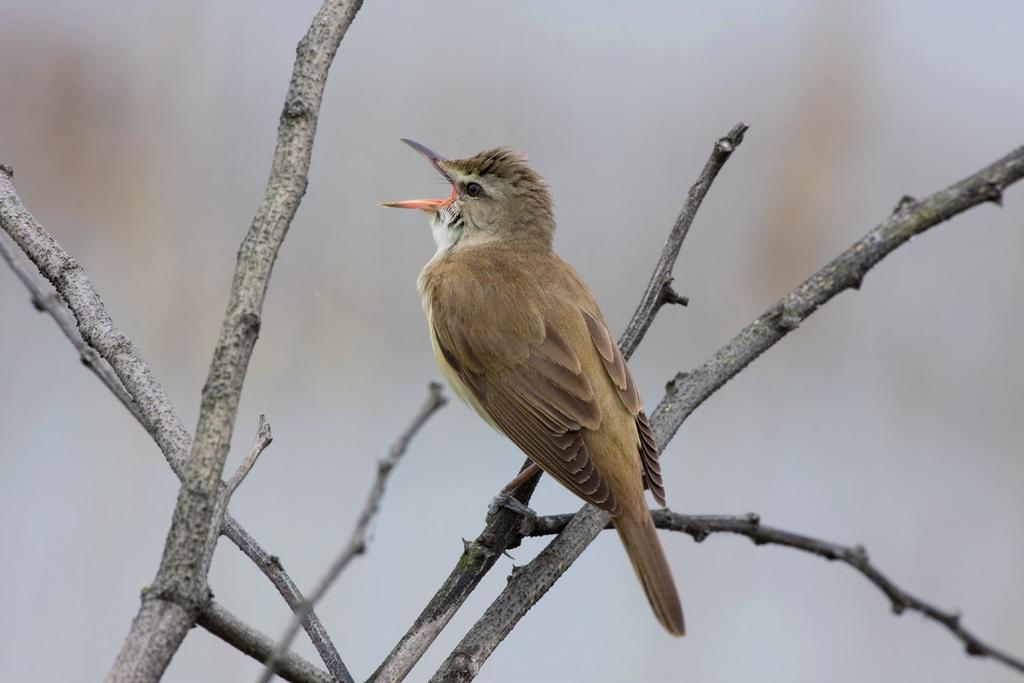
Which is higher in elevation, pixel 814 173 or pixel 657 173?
pixel 657 173

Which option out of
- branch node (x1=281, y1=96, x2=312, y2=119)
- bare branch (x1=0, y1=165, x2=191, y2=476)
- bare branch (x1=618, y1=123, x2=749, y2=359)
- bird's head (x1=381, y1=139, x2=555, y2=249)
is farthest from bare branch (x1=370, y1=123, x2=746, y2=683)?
bird's head (x1=381, y1=139, x2=555, y2=249)

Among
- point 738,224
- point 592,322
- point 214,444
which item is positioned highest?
point 738,224

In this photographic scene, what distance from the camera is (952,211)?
1.67 m

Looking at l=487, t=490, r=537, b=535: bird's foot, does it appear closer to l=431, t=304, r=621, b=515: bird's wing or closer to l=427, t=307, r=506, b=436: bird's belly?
l=431, t=304, r=621, b=515: bird's wing

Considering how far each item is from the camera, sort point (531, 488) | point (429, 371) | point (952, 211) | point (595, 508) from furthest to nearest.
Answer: point (429, 371), point (531, 488), point (595, 508), point (952, 211)

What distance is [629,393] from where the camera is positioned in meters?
2.72

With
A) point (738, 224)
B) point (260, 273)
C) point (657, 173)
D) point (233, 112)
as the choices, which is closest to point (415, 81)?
point (233, 112)

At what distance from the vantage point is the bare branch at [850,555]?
120 centimetres

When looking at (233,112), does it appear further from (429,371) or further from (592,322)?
(592,322)

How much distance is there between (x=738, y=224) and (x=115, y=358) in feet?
9.98

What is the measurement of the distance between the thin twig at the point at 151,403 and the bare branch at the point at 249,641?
0.26 feet

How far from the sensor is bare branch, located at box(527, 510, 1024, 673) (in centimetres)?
120

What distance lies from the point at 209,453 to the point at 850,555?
0.74 metres

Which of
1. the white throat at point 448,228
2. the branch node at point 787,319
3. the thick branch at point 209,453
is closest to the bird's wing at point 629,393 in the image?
the branch node at point 787,319
